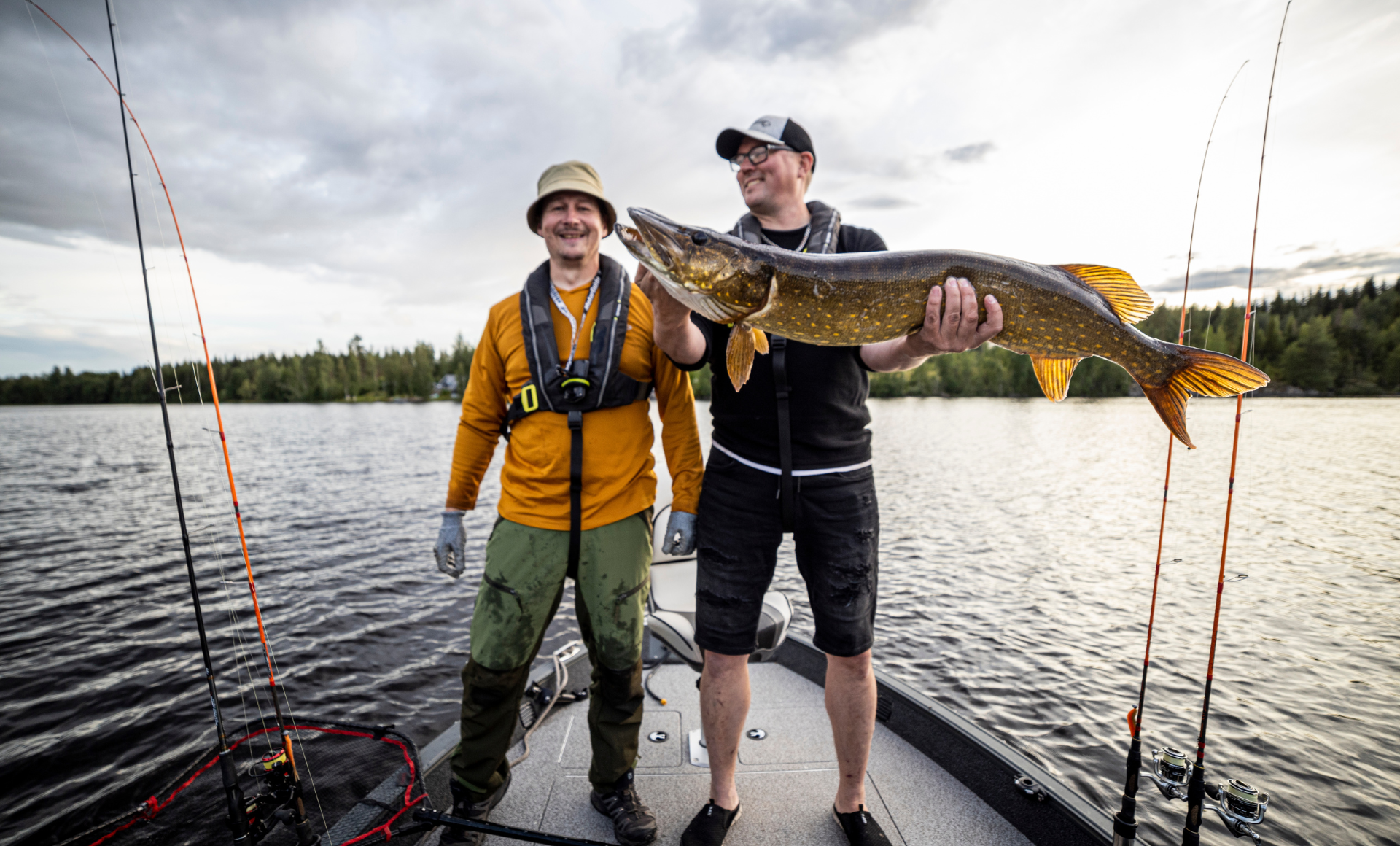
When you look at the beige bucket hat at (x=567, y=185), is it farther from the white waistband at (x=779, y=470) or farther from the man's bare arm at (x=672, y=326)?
the white waistband at (x=779, y=470)

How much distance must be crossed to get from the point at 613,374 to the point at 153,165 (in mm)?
2190

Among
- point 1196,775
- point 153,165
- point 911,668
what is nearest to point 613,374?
point 153,165

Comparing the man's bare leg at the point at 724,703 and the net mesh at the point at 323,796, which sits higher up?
the man's bare leg at the point at 724,703

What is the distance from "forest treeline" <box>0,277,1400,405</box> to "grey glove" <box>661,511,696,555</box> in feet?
4.68

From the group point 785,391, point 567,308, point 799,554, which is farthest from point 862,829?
point 567,308

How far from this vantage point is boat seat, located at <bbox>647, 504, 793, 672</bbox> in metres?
3.25

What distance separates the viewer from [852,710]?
8.36ft

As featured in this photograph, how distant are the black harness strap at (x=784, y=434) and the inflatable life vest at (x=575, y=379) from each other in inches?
29.9

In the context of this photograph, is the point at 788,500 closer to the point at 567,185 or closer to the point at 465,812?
the point at 567,185

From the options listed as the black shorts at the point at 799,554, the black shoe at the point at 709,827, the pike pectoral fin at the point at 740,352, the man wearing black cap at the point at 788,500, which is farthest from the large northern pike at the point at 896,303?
the black shoe at the point at 709,827

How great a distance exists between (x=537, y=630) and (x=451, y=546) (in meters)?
0.67

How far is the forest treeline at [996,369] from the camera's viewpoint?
13487 mm

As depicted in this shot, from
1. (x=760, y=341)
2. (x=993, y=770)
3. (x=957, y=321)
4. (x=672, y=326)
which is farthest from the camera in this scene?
(x=993, y=770)

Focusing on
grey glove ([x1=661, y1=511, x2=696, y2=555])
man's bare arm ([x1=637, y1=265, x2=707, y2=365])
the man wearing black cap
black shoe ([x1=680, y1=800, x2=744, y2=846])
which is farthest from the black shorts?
black shoe ([x1=680, y1=800, x2=744, y2=846])
